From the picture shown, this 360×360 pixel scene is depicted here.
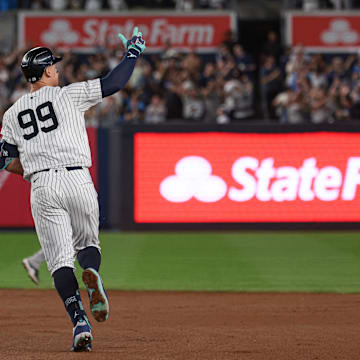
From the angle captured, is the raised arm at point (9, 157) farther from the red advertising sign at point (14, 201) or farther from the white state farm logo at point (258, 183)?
the red advertising sign at point (14, 201)

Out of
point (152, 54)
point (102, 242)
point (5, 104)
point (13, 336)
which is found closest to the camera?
point (13, 336)

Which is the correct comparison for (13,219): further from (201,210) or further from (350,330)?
(350,330)

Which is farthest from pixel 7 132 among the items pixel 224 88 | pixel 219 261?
pixel 224 88

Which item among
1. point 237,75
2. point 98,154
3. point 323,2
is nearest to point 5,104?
point 98,154

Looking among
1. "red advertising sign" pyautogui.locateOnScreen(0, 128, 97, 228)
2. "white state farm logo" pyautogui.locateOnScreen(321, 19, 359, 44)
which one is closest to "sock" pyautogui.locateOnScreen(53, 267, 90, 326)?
"red advertising sign" pyautogui.locateOnScreen(0, 128, 97, 228)

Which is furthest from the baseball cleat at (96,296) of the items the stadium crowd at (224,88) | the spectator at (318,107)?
the spectator at (318,107)

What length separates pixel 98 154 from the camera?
635 inches

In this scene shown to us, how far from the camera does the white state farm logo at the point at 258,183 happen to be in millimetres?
15727

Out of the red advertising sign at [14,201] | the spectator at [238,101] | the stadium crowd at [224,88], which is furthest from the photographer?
the spectator at [238,101]

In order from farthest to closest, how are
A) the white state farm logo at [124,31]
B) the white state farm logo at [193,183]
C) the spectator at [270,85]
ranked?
the white state farm logo at [124,31] < the spectator at [270,85] < the white state farm logo at [193,183]

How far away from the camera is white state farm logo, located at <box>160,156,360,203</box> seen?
15.7 metres

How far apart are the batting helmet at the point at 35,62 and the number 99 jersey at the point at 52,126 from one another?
0.11 m

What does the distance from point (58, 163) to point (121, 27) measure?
56.0ft

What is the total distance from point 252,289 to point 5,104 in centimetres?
1057
